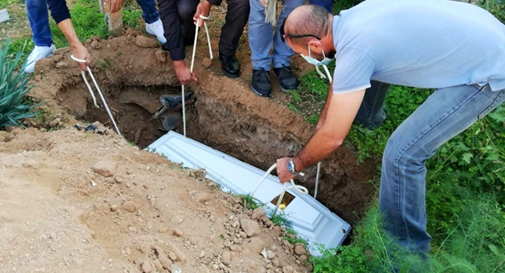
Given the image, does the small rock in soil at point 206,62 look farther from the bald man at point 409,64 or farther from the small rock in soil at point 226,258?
the small rock in soil at point 226,258

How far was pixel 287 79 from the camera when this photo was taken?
3.60 metres

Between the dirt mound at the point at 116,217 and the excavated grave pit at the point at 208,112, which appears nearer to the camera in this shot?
the dirt mound at the point at 116,217

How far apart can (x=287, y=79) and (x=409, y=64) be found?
162cm

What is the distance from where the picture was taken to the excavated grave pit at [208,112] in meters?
3.39

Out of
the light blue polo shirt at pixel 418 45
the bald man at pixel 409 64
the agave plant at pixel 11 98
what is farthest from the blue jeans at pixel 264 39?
the agave plant at pixel 11 98

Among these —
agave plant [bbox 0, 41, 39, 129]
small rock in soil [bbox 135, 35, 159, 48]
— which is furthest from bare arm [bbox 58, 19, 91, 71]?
small rock in soil [bbox 135, 35, 159, 48]

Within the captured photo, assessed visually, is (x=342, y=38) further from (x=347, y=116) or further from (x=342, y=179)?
(x=342, y=179)

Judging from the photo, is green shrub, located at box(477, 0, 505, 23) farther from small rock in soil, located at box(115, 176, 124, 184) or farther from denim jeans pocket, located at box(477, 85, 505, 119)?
small rock in soil, located at box(115, 176, 124, 184)

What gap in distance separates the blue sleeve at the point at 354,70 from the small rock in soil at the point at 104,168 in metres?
1.36

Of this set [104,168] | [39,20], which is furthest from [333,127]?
[39,20]

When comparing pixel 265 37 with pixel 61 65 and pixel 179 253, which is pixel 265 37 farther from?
pixel 179 253

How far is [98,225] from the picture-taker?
7.07 ft

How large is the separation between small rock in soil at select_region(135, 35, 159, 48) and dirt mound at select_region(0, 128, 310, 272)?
1.31 m

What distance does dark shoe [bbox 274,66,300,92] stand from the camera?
141 inches
